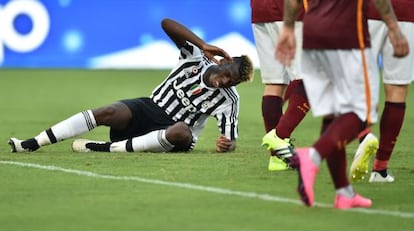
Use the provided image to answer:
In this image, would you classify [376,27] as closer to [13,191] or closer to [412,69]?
[412,69]

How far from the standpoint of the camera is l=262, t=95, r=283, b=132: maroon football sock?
1066cm

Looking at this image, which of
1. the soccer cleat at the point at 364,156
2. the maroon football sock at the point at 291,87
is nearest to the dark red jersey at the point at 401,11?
the soccer cleat at the point at 364,156

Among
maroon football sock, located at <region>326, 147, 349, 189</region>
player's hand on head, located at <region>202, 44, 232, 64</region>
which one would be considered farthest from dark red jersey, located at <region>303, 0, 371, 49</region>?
player's hand on head, located at <region>202, 44, 232, 64</region>

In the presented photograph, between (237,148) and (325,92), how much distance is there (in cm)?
425

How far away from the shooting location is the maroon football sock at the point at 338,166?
8.04m

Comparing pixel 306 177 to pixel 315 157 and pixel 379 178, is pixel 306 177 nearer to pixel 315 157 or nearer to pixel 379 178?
pixel 315 157

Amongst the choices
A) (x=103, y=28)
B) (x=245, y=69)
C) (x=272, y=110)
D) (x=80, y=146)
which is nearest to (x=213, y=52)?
(x=245, y=69)

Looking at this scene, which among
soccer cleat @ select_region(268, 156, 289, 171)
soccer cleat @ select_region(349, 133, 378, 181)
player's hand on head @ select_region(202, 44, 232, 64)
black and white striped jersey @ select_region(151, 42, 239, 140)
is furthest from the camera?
black and white striped jersey @ select_region(151, 42, 239, 140)

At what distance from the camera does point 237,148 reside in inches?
486

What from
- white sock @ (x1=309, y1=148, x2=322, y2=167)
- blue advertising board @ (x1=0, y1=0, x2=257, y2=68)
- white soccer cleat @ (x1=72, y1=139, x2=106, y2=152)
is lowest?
blue advertising board @ (x1=0, y1=0, x2=257, y2=68)

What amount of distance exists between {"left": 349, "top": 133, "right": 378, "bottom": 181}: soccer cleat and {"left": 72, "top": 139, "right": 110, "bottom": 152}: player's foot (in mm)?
Answer: 2934

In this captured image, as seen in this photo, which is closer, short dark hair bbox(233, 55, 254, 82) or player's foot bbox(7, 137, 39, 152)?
short dark hair bbox(233, 55, 254, 82)

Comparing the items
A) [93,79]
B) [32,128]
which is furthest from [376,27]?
[93,79]

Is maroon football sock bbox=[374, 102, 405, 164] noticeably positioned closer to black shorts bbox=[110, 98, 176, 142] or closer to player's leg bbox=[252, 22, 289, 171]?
player's leg bbox=[252, 22, 289, 171]
